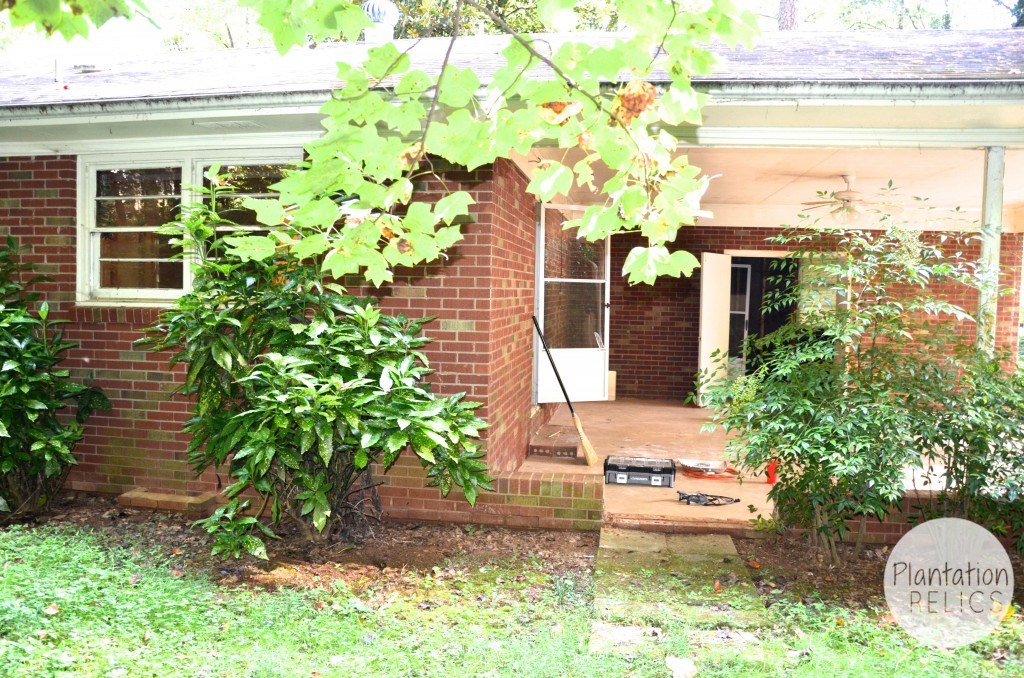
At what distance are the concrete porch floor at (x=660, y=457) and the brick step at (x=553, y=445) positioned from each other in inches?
3.1

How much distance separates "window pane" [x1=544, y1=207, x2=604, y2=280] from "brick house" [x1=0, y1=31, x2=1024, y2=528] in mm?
28

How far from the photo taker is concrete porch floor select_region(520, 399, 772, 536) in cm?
538

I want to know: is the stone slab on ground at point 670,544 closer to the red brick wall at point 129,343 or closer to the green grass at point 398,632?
the green grass at point 398,632

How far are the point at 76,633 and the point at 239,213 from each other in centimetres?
327

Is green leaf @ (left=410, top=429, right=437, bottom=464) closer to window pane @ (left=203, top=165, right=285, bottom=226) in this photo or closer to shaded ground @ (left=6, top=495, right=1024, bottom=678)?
shaded ground @ (left=6, top=495, right=1024, bottom=678)

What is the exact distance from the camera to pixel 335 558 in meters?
4.72

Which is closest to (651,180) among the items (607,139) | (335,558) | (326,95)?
(607,139)

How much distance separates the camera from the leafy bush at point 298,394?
14.1ft

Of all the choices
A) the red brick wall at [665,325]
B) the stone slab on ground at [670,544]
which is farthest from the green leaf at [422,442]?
the red brick wall at [665,325]

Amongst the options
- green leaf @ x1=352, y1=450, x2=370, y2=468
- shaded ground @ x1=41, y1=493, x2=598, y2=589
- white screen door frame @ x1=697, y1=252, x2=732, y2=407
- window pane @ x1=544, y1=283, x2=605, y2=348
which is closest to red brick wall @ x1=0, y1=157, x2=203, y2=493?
shaded ground @ x1=41, y1=493, x2=598, y2=589

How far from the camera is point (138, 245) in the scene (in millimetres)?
6137

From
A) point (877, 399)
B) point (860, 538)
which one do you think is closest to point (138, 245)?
point (877, 399)

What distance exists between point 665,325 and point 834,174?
172 inches

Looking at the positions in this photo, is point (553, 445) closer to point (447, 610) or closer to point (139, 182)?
point (447, 610)
